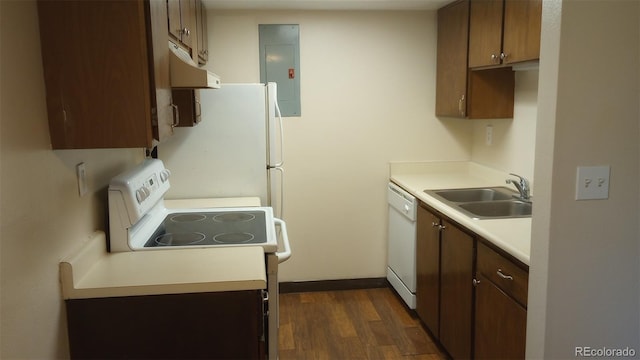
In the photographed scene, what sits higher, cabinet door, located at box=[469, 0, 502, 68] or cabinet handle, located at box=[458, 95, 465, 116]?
cabinet door, located at box=[469, 0, 502, 68]

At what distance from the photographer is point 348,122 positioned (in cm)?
379

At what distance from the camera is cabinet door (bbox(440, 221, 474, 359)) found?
247 cm

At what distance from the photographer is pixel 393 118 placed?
3828mm

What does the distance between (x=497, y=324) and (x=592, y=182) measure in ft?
2.65

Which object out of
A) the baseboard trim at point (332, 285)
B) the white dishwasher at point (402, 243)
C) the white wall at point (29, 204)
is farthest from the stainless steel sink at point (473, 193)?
the white wall at point (29, 204)

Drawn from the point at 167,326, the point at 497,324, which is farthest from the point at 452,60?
the point at 167,326

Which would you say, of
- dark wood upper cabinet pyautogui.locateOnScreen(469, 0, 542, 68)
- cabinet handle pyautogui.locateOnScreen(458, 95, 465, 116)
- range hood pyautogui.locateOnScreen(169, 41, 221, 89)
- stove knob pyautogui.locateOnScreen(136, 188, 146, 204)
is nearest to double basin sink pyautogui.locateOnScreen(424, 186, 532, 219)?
cabinet handle pyautogui.locateOnScreen(458, 95, 465, 116)

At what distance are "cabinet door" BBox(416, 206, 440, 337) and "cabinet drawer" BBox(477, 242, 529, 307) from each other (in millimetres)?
585

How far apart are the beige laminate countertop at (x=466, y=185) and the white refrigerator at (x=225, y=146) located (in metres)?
1.05

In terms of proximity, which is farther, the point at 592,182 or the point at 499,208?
the point at 499,208

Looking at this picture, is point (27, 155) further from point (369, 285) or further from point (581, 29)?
point (369, 285)

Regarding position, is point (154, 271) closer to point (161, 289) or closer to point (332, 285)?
point (161, 289)

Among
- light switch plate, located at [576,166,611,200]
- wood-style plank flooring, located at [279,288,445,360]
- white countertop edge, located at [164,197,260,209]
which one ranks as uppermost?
light switch plate, located at [576,166,611,200]

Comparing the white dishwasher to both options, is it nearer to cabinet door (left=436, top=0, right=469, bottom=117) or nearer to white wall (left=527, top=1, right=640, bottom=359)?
cabinet door (left=436, top=0, right=469, bottom=117)
